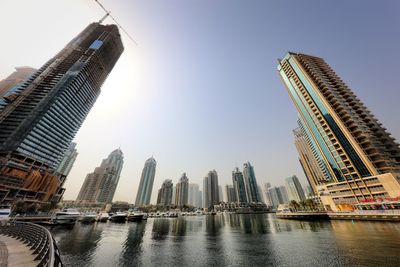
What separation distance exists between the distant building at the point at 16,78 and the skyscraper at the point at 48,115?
41.7 meters

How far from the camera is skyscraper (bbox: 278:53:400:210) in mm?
75688

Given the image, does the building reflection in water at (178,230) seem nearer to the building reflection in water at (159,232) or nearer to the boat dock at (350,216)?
the building reflection in water at (159,232)

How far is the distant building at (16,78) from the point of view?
466 ft

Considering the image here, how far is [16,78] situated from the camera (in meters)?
158

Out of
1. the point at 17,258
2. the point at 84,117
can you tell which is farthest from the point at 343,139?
the point at 84,117

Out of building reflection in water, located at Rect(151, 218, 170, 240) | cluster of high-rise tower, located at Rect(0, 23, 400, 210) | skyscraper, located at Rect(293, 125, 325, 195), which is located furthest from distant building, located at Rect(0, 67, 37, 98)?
skyscraper, located at Rect(293, 125, 325, 195)

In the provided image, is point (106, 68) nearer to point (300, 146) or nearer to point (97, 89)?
point (97, 89)

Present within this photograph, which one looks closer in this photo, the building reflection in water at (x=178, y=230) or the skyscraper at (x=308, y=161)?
the building reflection in water at (x=178, y=230)

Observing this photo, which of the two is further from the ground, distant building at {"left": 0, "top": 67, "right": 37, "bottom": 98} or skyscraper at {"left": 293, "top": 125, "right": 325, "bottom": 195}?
distant building at {"left": 0, "top": 67, "right": 37, "bottom": 98}

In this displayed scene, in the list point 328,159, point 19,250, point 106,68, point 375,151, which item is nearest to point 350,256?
point 19,250

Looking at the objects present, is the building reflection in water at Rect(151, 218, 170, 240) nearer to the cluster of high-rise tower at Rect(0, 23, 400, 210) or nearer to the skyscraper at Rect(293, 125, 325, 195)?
the cluster of high-rise tower at Rect(0, 23, 400, 210)

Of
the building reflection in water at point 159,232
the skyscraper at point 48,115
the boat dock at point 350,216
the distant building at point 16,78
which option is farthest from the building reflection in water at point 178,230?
the distant building at point 16,78

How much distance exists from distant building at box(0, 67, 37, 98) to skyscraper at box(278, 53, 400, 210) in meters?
236

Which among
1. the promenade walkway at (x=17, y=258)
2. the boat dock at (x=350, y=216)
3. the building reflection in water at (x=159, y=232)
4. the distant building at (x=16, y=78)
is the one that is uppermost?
the distant building at (x=16, y=78)
